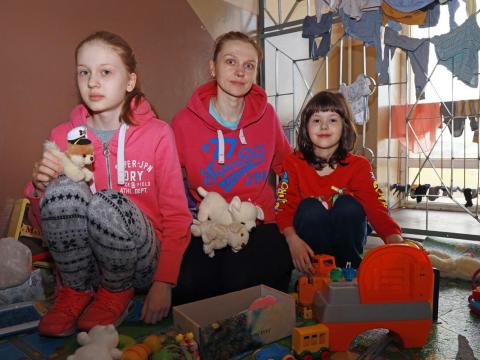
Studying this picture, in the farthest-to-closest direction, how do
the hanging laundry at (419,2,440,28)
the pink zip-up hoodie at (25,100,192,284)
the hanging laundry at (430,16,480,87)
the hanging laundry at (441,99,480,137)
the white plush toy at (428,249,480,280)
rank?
the hanging laundry at (441,99,480,137), the hanging laundry at (419,2,440,28), the hanging laundry at (430,16,480,87), the white plush toy at (428,249,480,280), the pink zip-up hoodie at (25,100,192,284)

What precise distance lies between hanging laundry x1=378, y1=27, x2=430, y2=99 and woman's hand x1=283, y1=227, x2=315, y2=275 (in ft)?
3.66

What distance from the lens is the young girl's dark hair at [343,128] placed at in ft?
4.08

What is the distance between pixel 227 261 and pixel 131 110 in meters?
0.49

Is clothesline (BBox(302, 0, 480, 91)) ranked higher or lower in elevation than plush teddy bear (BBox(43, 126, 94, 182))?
higher

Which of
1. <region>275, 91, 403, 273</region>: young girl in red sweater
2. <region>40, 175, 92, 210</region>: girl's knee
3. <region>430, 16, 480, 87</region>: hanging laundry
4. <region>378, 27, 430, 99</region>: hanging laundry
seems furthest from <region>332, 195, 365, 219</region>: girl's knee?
<region>378, 27, 430, 99</region>: hanging laundry

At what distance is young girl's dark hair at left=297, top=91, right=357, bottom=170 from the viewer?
124 centimetres

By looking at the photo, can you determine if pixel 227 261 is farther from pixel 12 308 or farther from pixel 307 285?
pixel 12 308

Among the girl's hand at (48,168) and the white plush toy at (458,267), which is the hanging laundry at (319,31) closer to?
the white plush toy at (458,267)

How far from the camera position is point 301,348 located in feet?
2.69

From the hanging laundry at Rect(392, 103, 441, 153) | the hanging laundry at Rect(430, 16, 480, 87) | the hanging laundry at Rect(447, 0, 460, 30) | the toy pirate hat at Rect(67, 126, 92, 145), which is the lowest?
the toy pirate hat at Rect(67, 126, 92, 145)

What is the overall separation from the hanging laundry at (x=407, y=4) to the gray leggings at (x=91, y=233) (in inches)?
56.0

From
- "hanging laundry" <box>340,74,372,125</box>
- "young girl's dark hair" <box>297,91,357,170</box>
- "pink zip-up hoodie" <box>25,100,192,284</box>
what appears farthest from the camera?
"hanging laundry" <box>340,74,372,125</box>

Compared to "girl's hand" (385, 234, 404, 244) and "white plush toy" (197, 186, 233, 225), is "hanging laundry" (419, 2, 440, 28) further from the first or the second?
"white plush toy" (197, 186, 233, 225)

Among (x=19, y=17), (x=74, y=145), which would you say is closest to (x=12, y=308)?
(x=74, y=145)
